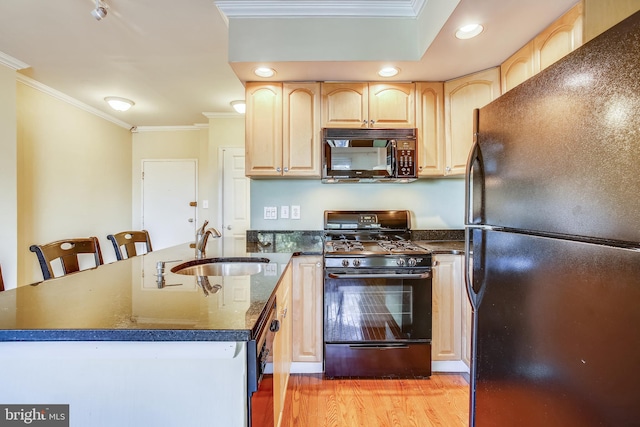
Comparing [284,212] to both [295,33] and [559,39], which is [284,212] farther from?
[559,39]

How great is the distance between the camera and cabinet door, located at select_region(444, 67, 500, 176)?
2.17 m

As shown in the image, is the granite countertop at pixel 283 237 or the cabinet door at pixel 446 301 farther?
the granite countertop at pixel 283 237

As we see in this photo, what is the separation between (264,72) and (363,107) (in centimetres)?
77

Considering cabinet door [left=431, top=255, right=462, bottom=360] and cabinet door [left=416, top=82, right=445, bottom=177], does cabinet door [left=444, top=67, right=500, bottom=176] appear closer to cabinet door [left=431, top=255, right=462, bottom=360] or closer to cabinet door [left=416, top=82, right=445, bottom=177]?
cabinet door [left=416, top=82, right=445, bottom=177]

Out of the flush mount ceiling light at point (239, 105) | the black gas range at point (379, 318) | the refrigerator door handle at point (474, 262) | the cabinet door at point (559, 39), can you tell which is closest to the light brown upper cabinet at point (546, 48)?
the cabinet door at point (559, 39)

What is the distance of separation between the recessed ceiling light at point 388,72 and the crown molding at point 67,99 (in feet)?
11.4

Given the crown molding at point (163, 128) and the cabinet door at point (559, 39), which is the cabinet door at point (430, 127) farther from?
the crown molding at point (163, 128)

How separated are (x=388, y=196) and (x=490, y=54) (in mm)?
1225

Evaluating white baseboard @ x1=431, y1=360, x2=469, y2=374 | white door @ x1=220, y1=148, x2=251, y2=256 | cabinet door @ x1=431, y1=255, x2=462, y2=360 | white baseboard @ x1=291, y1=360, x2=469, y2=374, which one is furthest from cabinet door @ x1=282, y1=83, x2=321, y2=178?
white door @ x1=220, y1=148, x2=251, y2=256

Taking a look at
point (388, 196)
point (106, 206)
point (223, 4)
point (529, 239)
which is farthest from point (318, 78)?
point (106, 206)

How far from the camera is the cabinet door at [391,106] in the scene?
2.31 m

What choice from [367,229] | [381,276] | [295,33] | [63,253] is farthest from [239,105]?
[381,276]

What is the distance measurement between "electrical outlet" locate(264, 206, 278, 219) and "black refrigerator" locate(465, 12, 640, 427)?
1.78 meters

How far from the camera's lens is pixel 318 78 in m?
2.28
